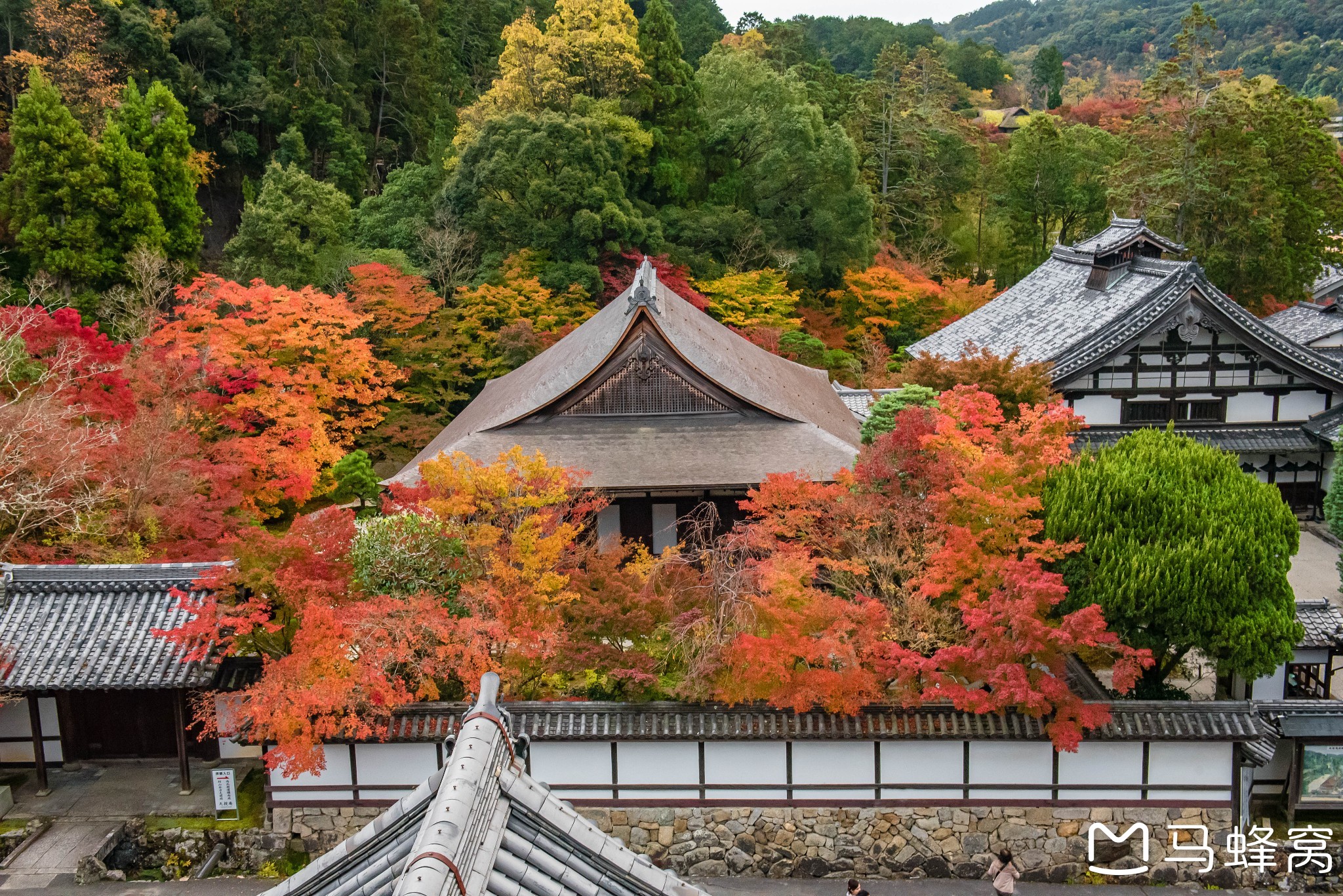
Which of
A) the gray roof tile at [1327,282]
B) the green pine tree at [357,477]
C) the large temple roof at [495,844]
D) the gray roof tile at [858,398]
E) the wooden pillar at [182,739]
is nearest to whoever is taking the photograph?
the large temple roof at [495,844]

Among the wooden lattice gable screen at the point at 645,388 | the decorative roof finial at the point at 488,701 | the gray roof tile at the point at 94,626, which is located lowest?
the gray roof tile at the point at 94,626

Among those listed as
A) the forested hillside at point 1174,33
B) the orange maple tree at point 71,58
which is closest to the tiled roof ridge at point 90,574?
the orange maple tree at point 71,58

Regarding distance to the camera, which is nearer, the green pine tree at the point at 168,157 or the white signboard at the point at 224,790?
the white signboard at the point at 224,790

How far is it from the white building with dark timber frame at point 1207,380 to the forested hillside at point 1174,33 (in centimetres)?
6185

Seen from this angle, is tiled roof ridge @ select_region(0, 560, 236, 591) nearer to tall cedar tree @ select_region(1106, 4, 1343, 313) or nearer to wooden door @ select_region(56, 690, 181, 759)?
wooden door @ select_region(56, 690, 181, 759)

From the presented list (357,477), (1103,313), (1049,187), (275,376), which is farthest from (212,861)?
(1049,187)

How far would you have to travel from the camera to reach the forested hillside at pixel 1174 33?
3536 inches

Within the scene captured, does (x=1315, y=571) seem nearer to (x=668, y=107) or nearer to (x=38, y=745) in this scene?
(x=38, y=745)

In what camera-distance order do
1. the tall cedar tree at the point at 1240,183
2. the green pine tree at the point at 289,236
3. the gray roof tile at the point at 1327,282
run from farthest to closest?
the gray roof tile at the point at 1327,282, the tall cedar tree at the point at 1240,183, the green pine tree at the point at 289,236

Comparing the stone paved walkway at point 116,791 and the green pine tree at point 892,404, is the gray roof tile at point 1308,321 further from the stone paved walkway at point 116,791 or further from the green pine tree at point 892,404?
the stone paved walkway at point 116,791

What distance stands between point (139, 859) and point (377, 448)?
52.4 ft

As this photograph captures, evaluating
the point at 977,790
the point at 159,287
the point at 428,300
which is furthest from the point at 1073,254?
the point at 159,287

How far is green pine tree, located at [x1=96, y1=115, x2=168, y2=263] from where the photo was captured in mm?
32094

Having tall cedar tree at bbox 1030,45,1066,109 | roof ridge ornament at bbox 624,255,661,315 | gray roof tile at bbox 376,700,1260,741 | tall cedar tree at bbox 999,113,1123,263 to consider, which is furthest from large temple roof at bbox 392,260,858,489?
tall cedar tree at bbox 1030,45,1066,109
